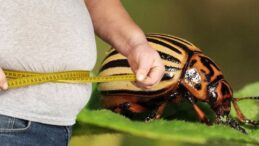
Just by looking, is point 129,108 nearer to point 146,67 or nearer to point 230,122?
point 230,122

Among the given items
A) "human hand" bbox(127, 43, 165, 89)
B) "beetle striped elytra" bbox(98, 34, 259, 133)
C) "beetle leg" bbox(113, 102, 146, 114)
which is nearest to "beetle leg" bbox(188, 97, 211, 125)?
"beetle striped elytra" bbox(98, 34, 259, 133)

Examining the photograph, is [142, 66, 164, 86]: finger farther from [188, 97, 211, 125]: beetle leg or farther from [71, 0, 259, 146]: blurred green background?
[71, 0, 259, 146]: blurred green background

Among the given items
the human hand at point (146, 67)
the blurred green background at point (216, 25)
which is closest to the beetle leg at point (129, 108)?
the blurred green background at point (216, 25)

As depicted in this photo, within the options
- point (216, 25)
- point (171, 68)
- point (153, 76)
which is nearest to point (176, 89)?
point (171, 68)

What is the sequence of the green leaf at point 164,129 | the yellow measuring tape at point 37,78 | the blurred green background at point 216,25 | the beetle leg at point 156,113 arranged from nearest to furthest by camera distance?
1. the yellow measuring tape at point 37,78
2. the green leaf at point 164,129
3. the beetle leg at point 156,113
4. the blurred green background at point 216,25

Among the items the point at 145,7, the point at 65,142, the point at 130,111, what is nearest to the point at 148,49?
the point at 65,142

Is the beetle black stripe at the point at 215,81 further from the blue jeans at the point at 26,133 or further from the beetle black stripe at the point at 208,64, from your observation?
the blue jeans at the point at 26,133
